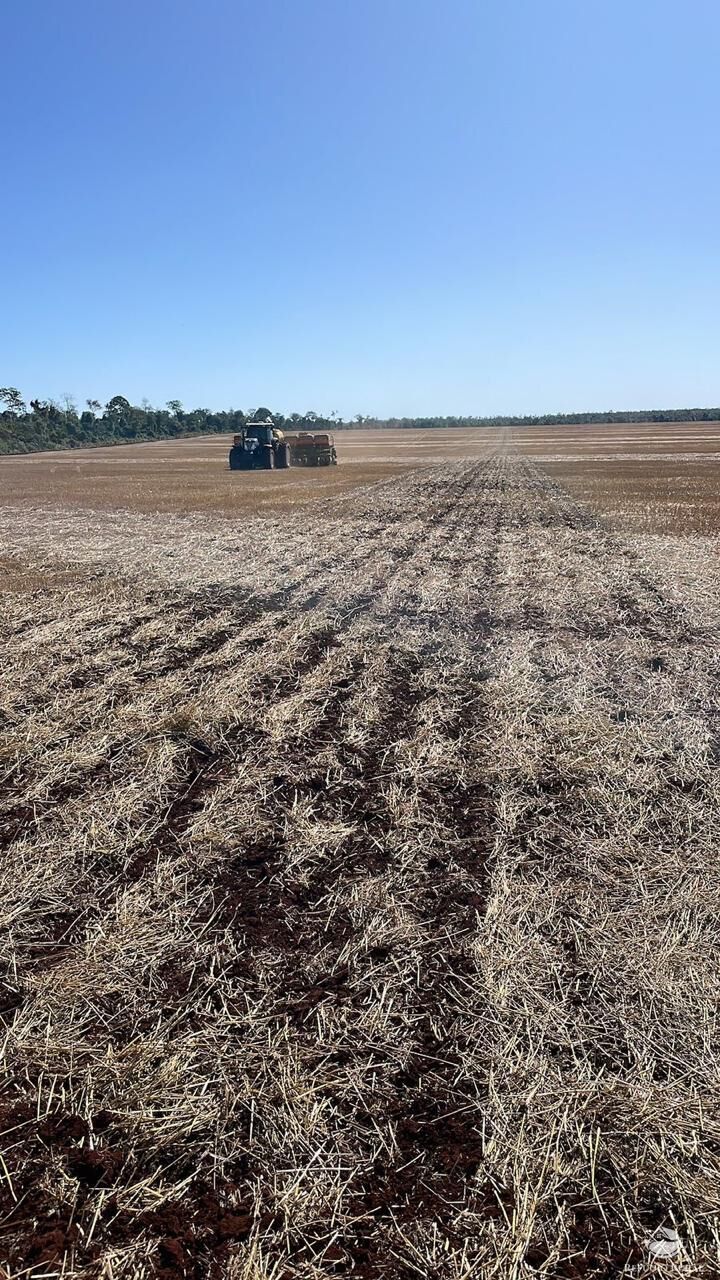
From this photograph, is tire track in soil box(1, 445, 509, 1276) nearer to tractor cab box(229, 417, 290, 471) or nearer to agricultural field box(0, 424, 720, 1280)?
agricultural field box(0, 424, 720, 1280)

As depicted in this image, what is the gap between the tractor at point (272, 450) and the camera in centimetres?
4222

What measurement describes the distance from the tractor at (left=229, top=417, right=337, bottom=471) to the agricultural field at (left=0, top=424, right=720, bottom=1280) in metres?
36.0

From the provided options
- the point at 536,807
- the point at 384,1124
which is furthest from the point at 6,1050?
the point at 536,807

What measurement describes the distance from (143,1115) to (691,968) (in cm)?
247

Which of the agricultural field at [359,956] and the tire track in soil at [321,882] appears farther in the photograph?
the tire track in soil at [321,882]

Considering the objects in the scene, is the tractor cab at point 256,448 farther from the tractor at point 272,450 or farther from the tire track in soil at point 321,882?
the tire track in soil at point 321,882

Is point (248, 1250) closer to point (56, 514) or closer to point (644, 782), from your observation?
point (644, 782)

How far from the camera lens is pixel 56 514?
2127 centimetres

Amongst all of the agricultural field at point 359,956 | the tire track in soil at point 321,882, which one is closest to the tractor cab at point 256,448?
the agricultural field at point 359,956

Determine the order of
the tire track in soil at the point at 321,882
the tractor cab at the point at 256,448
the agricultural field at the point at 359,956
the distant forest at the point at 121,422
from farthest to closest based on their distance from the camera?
the distant forest at the point at 121,422
the tractor cab at the point at 256,448
the tire track in soil at the point at 321,882
the agricultural field at the point at 359,956

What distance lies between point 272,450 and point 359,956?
4212cm

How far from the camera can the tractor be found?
42219 millimetres

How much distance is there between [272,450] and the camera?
4269 cm

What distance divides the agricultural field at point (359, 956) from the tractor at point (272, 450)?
3596 centimetres
